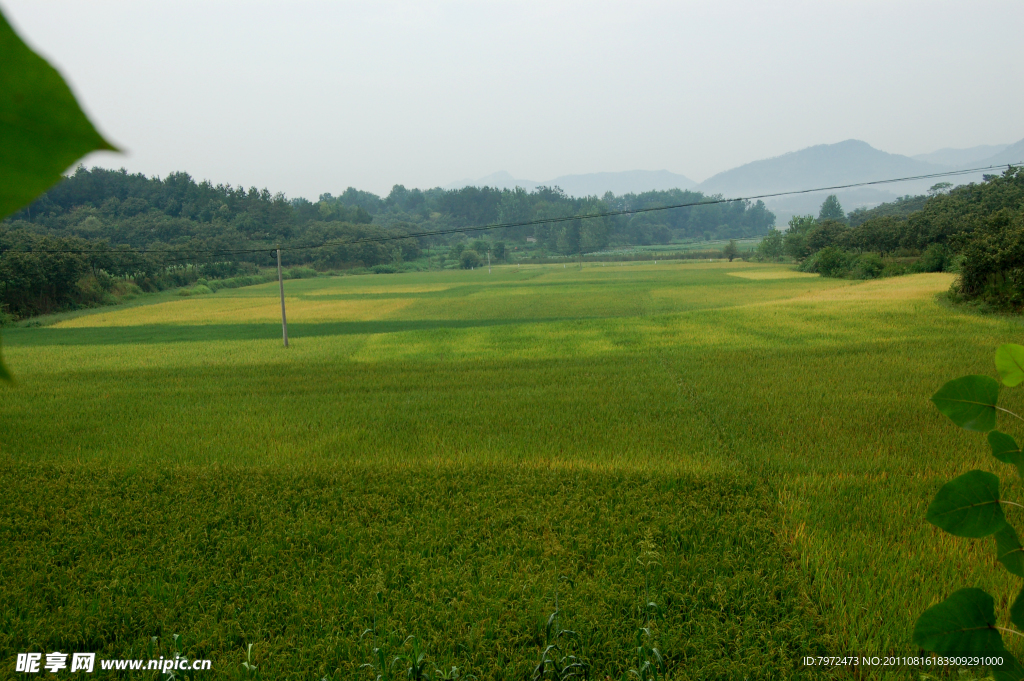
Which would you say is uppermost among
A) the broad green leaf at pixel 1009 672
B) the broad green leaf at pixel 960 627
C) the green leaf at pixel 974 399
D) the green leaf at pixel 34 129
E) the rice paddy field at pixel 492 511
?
the green leaf at pixel 34 129

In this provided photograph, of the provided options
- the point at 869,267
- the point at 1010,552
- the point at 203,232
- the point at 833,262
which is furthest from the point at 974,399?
the point at 203,232

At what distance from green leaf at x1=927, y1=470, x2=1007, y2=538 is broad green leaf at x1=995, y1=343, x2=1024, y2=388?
0.45ft

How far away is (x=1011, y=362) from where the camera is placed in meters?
0.85

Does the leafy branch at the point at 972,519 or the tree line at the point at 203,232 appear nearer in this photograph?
the leafy branch at the point at 972,519

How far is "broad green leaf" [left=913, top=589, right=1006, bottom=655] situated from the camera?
0.89 m

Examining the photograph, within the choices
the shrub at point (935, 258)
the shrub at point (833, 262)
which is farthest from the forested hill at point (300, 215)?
the shrub at point (833, 262)

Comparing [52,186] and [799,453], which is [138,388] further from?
[52,186]

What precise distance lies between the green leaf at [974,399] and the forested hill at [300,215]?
3.41 ft

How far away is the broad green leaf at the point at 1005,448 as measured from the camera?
0.89m

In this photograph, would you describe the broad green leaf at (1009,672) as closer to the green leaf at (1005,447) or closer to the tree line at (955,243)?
the green leaf at (1005,447)

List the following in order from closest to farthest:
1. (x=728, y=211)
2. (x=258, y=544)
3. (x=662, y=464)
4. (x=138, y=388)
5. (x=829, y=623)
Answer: (x=829, y=623) → (x=258, y=544) → (x=662, y=464) → (x=138, y=388) → (x=728, y=211)

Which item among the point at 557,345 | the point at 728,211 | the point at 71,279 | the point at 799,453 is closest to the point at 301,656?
the point at 799,453

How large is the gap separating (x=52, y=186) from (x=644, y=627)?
4.75 m

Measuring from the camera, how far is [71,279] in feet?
111
